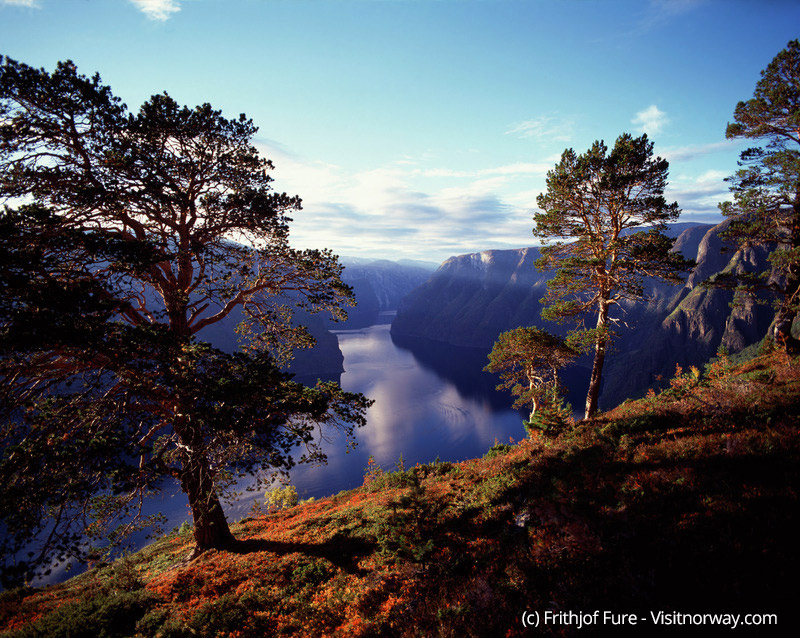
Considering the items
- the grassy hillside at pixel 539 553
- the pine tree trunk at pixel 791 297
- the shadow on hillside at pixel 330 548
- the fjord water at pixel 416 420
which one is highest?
the pine tree trunk at pixel 791 297

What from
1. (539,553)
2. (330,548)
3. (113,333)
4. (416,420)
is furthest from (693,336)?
(113,333)

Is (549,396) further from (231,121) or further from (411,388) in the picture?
(411,388)

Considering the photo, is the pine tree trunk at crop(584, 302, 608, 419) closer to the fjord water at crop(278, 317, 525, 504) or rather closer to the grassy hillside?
the grassy hillside

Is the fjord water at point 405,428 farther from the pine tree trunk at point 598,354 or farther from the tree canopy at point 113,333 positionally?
the tree canopy at point 113,333

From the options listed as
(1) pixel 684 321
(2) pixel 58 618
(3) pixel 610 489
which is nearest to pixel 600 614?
(3) pixel 610 489

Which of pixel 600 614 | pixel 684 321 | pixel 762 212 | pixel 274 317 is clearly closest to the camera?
pixel 600 614

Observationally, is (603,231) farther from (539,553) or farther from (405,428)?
(405,428)

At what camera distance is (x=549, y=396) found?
15211 mm

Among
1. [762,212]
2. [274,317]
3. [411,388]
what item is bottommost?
[411,388]

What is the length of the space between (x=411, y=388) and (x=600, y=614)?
339ft

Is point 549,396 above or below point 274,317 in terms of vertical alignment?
below

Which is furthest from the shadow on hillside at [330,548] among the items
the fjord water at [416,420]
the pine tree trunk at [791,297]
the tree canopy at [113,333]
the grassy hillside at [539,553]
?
the fjord water at [416,420]

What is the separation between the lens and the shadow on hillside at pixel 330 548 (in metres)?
8.52

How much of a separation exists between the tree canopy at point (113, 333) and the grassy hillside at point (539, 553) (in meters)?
2.34
